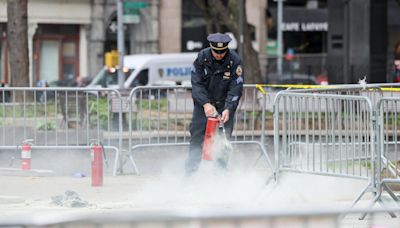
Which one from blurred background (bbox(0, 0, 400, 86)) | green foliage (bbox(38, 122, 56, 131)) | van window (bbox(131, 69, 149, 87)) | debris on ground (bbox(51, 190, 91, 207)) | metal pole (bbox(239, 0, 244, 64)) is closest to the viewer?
debris on ground (bbox(51, 190, 91, 207))

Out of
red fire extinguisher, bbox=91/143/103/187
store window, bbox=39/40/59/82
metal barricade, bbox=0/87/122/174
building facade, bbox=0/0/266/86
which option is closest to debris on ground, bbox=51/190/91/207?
red fire extinguisher, bbox=91/143/103/187

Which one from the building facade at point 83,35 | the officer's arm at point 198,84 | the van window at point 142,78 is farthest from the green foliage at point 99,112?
the building facade at point 83,35

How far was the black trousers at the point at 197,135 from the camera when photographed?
36.2 feet

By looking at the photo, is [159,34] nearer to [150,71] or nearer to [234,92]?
[150,71]

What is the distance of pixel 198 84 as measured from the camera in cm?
1095

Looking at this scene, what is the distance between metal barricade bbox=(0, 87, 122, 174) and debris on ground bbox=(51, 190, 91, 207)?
3.34m

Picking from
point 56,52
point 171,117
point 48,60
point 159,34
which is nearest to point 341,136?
point 171,117

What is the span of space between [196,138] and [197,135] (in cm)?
3

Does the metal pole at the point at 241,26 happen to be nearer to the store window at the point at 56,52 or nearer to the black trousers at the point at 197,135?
the black trousers at the point at 197,135

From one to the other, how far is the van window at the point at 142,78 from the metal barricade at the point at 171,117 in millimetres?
15880

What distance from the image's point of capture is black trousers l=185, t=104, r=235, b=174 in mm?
11023

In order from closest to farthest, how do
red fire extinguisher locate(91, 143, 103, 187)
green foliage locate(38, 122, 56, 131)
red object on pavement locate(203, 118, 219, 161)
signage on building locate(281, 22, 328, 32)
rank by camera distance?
1. red object on pavement locate(203, 118, 219, 161)
2. red fire extinguisher locate(91, 143, 103, 187)
3. green foliage locate(38, 122, 56, 131)
4. signage on building locate(281, 22, 328, 32)

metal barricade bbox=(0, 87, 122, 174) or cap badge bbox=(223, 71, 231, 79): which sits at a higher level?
cap badge bbox=(223, 71, 231, 79)

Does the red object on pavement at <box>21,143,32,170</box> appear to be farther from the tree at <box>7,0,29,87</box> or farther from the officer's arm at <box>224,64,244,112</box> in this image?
the tree at <box>7,0,29,87</box>
